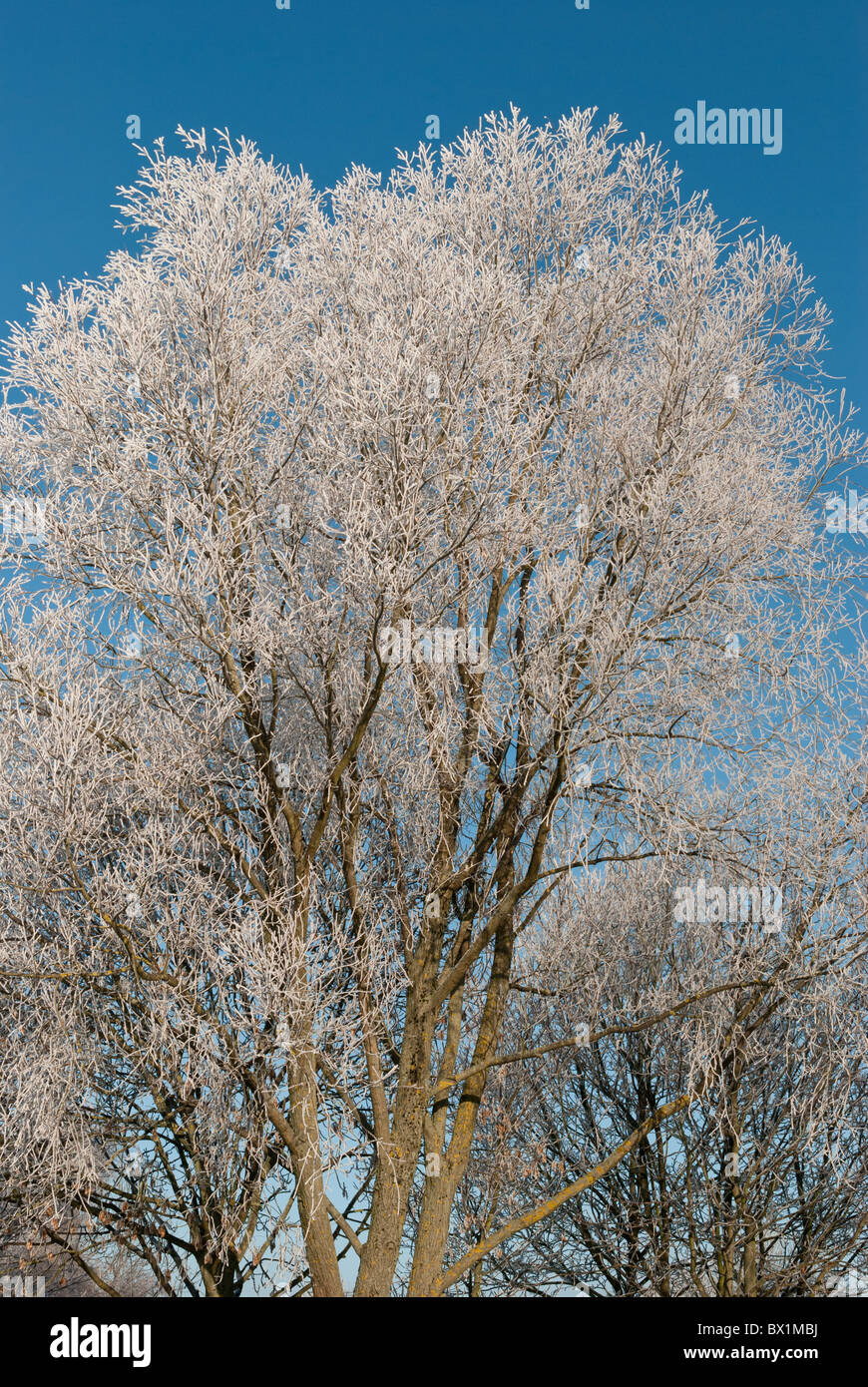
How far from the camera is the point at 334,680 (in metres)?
10.1

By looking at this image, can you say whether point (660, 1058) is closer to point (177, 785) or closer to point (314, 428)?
point (177, 785)

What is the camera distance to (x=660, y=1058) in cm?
1342

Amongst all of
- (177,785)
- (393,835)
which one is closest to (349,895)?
(393,835)

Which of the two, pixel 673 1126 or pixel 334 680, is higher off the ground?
pixel 334 680

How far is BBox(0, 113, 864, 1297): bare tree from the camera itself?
9.27 m

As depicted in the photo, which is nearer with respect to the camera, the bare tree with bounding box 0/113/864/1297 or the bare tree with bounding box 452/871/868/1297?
the bare tree with bounding box 0/113/864/1297

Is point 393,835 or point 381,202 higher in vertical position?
point 381,202

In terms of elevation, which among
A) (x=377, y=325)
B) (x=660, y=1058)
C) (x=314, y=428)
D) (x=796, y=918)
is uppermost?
(x=377, y=325)

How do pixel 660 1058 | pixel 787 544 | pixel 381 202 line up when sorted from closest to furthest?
1. pixel 787 544
2. pixel 381 202
3. pixel 660 1058

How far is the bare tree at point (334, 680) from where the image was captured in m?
9.27

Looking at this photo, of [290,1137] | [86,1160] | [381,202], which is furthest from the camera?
[381,202]

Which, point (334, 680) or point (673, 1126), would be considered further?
point (673, 1126)

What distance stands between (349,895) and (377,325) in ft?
17.4

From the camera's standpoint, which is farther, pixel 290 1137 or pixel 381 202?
pixel 381 202
